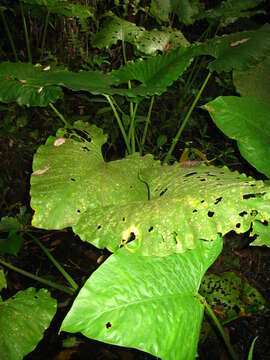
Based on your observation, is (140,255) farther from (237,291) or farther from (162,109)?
(162,109)

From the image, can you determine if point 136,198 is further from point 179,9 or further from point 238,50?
point 179,9

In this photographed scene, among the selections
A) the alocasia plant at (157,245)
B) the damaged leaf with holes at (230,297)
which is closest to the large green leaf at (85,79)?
the alocasia plant at (157,245)

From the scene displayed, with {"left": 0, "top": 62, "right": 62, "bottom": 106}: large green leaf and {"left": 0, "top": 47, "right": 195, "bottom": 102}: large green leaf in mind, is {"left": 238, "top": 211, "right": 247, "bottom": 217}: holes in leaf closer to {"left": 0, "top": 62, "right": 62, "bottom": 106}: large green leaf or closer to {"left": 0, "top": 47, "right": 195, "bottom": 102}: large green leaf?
{"left": 0, "top": 47, "right": 195, "bottom": 102}: large green leaf

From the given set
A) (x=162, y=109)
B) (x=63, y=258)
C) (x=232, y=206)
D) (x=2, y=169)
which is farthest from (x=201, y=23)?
(x=232, y=206)

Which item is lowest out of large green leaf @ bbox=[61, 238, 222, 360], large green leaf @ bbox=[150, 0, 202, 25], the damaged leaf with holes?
the damaged leaf with holes

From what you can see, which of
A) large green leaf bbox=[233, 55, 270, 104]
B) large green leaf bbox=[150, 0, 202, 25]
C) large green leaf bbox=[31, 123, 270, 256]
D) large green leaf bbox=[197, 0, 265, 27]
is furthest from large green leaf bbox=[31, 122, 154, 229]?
large green leaf bbox=[150, 0, 202, 25]

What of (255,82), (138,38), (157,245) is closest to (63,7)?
(138,38)
